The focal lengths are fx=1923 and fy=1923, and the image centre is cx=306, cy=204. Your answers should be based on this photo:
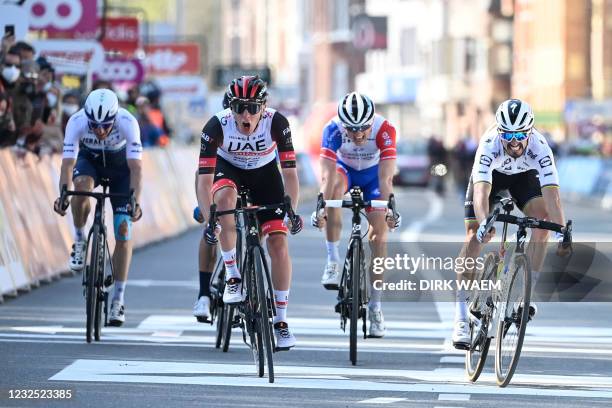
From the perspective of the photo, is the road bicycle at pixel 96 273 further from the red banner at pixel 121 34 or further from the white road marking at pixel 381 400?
the red banner at pixel 121 34

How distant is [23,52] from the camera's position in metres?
20.7

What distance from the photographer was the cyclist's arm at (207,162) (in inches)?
478

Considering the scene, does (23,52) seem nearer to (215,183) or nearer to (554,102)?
(215,183)

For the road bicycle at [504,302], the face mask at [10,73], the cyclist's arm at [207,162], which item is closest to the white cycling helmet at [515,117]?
the road bicycle at [504,302]

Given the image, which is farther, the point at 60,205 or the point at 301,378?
the point at 60,205

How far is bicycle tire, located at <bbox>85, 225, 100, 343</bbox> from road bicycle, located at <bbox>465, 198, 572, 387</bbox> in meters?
2.95

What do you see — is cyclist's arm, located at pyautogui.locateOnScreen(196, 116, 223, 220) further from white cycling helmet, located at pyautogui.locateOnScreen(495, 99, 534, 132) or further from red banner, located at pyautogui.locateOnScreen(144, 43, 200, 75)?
red banner, located at pyautogui.locateOnScreen(144, 43, 200, 75)

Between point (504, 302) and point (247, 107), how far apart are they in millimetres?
2013

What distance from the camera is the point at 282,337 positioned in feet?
39.9

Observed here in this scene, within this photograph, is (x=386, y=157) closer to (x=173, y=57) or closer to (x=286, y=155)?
(x=286, y=155)

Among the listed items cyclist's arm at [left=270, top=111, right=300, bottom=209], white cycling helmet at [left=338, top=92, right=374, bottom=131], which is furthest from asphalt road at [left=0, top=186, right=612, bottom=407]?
white cycling helmet at [left=338, top=92, right=374, bottom=131]

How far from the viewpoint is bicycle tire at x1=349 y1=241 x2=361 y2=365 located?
12719 millimetres

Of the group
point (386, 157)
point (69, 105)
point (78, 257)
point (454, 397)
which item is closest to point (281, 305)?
point (454, 397)

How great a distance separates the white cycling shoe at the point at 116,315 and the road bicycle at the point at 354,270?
1774mm
